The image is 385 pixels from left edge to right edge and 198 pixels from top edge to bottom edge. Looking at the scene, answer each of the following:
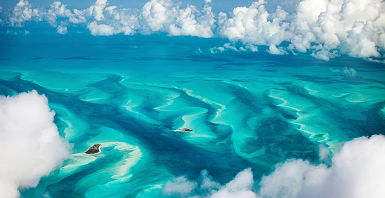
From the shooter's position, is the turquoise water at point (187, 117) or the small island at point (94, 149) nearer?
the turquoise water at point (187, 117)

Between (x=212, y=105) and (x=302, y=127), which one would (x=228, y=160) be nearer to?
(x=302, y=127)

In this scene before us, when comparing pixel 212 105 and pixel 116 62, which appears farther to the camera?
pixel 116 62

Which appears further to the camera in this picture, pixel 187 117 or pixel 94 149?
pixel 187 117

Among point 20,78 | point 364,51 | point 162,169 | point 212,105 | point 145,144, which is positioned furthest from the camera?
point 364,51

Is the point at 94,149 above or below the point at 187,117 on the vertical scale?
below

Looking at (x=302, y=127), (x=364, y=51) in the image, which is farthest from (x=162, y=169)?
(x=364, y=51)

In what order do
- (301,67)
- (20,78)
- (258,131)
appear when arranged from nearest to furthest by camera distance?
(258,131)
(20,78)
(301,67)

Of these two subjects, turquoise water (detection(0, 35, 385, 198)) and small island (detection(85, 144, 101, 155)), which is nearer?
turquoise water (detection(0, 35, 385, 198))
